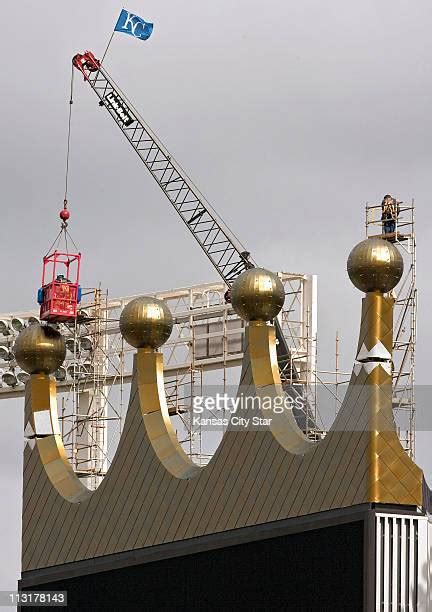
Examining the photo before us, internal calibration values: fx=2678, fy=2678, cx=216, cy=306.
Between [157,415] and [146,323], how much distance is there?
172 centimetres

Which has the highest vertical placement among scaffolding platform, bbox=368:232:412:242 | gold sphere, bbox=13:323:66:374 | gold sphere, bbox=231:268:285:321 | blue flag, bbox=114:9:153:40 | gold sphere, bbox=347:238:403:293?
blue flag, bbox=114:9:153:40

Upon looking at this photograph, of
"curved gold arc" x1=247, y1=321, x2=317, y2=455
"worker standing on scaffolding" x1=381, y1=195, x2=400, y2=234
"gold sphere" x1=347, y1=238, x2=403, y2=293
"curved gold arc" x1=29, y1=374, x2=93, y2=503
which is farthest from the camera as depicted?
"worker standing on scaffolding" x1=381, y1=195, x2=400, y2=234

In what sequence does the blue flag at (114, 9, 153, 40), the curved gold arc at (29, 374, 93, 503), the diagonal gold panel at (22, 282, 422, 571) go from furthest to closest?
1. the blue flag at (114, 9, 153, 40)
2. the curved gold arc at (29, 374, 93, 503)
3. the diagonal gold panel at (22, 282, 422, 571)

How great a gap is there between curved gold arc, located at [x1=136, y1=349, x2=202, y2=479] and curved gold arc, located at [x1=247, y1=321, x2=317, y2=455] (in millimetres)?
2602

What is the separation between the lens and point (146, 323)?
49750 millimetres

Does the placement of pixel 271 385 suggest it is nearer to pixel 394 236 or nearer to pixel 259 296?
pixel 259 296

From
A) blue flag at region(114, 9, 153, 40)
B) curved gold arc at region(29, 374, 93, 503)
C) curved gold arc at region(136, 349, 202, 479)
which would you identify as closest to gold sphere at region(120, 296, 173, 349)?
curved gold arc at region(136, 349, 202, 479)

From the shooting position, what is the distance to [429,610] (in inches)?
1722

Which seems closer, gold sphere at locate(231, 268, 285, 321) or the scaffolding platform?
gold sphere at locate(231, 268, 285, 321)

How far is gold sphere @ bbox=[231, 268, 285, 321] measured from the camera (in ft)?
156

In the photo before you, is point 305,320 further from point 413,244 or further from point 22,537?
point 22,537

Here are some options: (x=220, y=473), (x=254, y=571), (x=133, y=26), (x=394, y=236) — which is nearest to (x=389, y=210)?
(x=394, y=236)

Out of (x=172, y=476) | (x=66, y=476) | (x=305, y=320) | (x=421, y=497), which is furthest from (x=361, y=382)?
(x=305, y=320)

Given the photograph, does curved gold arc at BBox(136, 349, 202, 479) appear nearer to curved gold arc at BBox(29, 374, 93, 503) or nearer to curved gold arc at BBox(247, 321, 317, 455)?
curved gold arc at BBox(247, 321, 317, 455)
